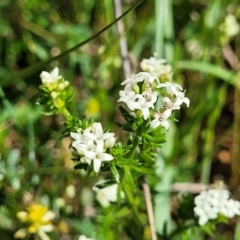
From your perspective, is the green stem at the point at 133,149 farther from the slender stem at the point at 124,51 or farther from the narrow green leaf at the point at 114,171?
the slender stem at the point at 124,51

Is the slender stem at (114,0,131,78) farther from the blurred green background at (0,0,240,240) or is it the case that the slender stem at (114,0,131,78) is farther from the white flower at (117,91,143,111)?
the white flower at (117,91,143,111)

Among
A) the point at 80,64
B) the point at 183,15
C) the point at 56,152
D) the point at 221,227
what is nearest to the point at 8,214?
the point at 56,152

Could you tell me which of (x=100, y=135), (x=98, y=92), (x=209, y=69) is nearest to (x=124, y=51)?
(x=98, y=92)

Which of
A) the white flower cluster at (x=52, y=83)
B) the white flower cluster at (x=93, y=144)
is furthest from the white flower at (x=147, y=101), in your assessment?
the white flower cluster at (x=52, y=83)

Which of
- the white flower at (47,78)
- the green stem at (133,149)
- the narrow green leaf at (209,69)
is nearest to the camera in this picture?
the green stem at (133,149)

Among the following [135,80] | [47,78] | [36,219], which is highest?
[47,78]

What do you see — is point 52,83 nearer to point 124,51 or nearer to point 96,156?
point 96,156
